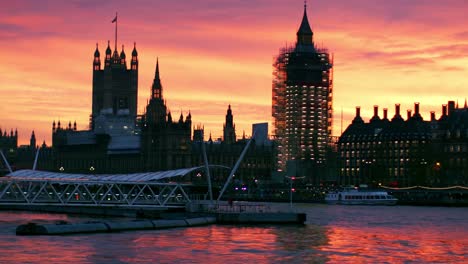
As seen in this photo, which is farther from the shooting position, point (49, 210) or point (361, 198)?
point (361, 198)

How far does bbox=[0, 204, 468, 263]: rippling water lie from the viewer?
6247 cm

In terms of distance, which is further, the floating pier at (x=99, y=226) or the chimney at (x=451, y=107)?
the chimney at (x=451, y=107)

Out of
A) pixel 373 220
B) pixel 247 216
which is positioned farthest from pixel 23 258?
pixel 373 220

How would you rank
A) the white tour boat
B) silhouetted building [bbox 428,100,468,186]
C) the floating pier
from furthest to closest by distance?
silhouetted building [bbox 428,100,468,186] < the white tour boat < the floating pier

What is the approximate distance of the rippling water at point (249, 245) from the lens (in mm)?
62469

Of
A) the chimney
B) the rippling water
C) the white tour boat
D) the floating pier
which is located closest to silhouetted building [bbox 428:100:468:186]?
the chimney

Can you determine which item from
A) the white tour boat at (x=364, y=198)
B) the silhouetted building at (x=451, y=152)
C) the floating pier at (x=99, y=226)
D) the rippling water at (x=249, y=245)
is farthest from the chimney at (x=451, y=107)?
the floating pier at (x=99, y=226)

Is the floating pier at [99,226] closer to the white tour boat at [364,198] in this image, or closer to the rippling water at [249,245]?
→ the rippling water at [249,245]

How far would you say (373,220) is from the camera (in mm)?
105500

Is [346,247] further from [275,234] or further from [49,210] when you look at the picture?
[49,210]

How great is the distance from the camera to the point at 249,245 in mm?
70750

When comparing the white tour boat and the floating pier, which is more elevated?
the white tour boat

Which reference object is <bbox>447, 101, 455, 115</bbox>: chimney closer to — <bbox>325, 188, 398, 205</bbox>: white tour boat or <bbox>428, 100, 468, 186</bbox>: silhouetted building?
<bbox>428, 100, 468, 186</bbox>: silhouetted building

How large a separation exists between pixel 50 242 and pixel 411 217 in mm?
51848
